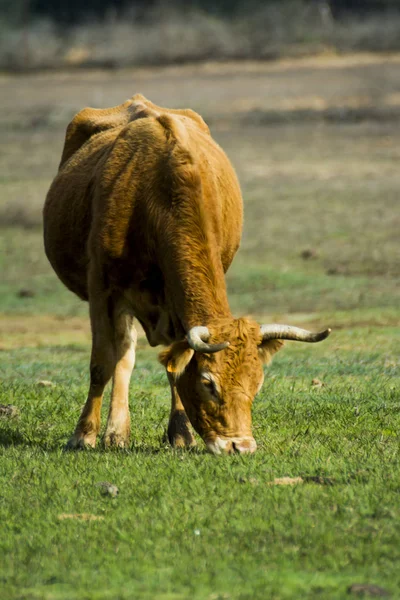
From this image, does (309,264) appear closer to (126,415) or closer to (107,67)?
(126,415)

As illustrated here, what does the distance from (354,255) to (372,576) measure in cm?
1492

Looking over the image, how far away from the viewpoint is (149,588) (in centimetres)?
540

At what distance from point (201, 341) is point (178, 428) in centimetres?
148

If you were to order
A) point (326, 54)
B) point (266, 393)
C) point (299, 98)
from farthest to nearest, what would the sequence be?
point (326, 54), point (299, 98), point (266, 393)

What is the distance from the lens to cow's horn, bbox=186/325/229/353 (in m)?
A: 7.19

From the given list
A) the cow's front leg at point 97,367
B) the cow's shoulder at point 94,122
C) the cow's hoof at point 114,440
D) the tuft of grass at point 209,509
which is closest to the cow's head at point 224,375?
the tuft of grass at point 209,509

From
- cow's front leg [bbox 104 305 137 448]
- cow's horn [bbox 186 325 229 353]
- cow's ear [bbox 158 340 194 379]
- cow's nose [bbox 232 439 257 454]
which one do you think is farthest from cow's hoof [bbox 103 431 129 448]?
cow's horn [bbox 186 325 229 353]

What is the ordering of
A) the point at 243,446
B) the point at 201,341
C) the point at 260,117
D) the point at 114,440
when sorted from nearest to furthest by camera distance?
the point at 201,341, the point at 243,446, the point at 114,440, the point at 260,117

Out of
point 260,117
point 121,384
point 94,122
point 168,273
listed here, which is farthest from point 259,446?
point 260,117

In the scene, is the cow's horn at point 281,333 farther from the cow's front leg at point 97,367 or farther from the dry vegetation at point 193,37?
the dry vegetation at point 193,37

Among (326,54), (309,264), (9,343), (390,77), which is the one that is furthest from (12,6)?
(9,343)

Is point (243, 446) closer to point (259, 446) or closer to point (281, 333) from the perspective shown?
point (259, 446)

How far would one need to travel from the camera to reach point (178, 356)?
7516 mm

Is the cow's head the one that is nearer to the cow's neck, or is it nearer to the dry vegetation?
the cow's neck
